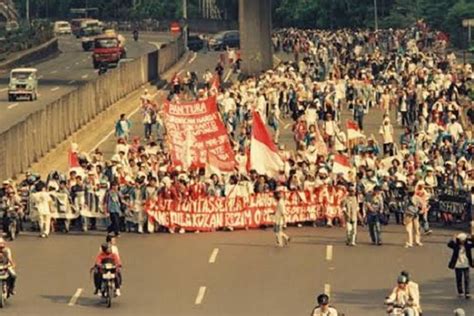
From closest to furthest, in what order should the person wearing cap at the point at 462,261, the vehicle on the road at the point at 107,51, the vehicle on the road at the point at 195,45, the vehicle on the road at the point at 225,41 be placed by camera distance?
the person wearing cap at the point at 462,261
the vehicle on the road at the point at 107,51
the vehicle on the road at the point at 195,45
the vehicle on the road at the point at 225,41

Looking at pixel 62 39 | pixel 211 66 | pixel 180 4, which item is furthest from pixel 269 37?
pixel 180 4

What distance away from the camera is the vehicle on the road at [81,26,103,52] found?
13675 cm

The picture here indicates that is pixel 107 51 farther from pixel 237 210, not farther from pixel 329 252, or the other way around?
pixel 329 252

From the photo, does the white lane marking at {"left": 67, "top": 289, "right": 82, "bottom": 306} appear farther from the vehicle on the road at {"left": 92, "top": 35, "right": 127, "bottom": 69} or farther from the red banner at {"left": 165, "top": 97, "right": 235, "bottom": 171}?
the vehicle on the road at {"left": 92, "top": 35, "right": 127, "bottom": 69}

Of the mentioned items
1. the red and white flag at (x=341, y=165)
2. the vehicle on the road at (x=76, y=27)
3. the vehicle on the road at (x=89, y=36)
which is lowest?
the vehicle on the road at (x=76, y=27)

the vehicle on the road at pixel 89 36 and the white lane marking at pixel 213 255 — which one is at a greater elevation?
the white lane marking at pixel 213 255

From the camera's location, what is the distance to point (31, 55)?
407 feet

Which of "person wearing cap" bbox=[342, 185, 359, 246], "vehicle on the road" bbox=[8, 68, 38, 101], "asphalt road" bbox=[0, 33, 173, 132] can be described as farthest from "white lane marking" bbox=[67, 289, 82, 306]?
"vehicle on the road" bbox=[8, 68, 38, 101]

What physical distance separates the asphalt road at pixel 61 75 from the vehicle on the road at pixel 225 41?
5.09 meters

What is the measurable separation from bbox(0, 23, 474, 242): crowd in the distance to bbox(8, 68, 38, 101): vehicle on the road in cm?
1542

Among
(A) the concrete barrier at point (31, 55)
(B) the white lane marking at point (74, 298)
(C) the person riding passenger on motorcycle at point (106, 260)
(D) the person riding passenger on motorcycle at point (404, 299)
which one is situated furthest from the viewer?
(A) the concrete barrier at point (31, 55)

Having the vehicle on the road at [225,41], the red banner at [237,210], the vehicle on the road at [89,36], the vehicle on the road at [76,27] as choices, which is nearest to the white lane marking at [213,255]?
the red banner at [237,210]

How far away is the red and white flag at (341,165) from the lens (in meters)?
43.5

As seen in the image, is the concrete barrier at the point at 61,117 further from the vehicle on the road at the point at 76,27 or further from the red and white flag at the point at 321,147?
the vehicle on the road at the point at 76,27
